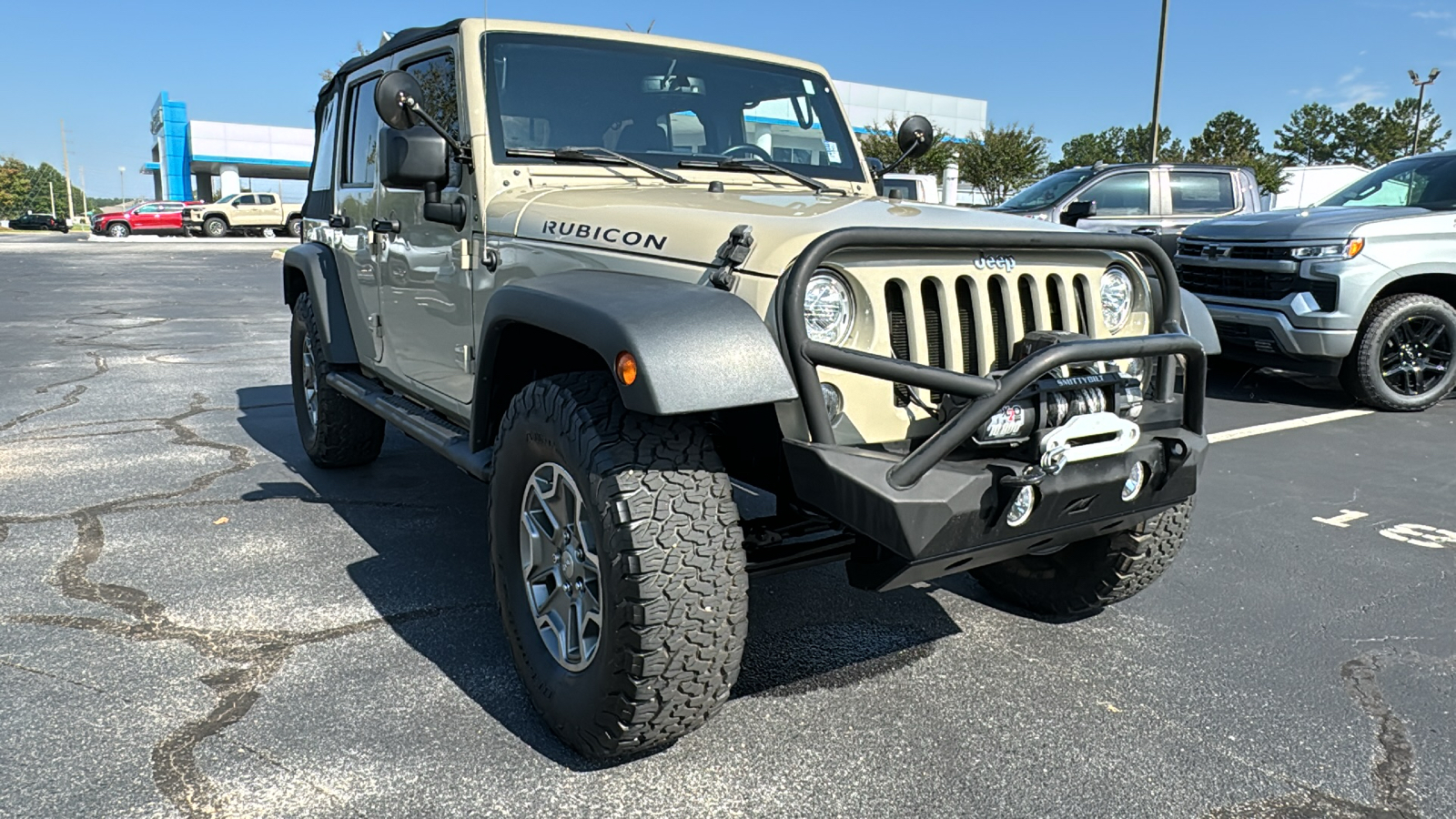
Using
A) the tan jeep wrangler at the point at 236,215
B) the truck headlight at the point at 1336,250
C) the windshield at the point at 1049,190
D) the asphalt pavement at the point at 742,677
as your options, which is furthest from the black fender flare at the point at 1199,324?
the tan jeep wrangler at the point at 236,215

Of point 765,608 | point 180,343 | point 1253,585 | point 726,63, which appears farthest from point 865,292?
point 180,343

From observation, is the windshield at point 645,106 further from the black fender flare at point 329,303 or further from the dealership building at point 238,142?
the dealership building at point 238,142

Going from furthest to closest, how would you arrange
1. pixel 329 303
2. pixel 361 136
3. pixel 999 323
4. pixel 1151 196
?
pixel 1151 196 < pixel 329 303 < pixel 361 136 < pixel 999 323

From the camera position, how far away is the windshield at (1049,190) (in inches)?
427

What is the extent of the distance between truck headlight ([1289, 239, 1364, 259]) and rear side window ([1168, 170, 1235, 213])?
3.84 m

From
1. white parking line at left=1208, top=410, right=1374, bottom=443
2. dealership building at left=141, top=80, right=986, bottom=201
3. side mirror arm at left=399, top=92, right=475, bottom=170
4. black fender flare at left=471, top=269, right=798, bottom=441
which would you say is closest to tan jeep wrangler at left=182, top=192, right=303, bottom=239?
dealership building at left=141, top=80, right=986, bottom=201

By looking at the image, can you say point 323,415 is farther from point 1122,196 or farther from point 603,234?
point 1122,196

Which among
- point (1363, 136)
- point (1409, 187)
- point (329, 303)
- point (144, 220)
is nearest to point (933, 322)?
point (329, 303)

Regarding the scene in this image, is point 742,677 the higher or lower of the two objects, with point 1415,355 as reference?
lower

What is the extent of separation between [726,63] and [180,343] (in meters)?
8.28

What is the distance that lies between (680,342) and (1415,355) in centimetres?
714

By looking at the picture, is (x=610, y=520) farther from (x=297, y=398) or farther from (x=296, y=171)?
(x=296, y=171)

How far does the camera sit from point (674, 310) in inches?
89.7

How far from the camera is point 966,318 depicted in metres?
2.59
